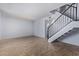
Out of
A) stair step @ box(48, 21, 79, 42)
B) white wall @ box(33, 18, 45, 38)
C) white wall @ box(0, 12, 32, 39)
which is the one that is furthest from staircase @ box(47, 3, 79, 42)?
white wall @ box(0, 12, 32, 39)

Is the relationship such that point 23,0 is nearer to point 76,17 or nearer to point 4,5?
point 4,5

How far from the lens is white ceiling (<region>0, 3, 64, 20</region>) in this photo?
71.5 inches

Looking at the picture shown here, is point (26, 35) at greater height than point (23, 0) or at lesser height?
lesser

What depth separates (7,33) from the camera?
1.90m

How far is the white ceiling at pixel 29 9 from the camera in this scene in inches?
71.5

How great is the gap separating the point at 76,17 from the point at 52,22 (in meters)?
0.67

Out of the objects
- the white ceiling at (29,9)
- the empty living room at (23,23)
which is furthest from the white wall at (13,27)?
the white ceiling at (29,9)

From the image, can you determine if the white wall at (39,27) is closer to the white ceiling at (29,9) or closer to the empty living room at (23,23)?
the empty living room at (23,23)

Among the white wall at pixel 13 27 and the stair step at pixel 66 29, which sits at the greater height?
the white wall at pixel 13 27

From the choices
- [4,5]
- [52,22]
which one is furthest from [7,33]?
[52,22]

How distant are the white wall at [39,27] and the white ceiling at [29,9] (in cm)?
11

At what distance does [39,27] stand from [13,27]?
1.83 ft

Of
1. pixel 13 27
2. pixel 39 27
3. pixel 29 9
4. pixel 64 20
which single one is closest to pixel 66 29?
pixel 64 20

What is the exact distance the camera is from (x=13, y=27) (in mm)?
1957
